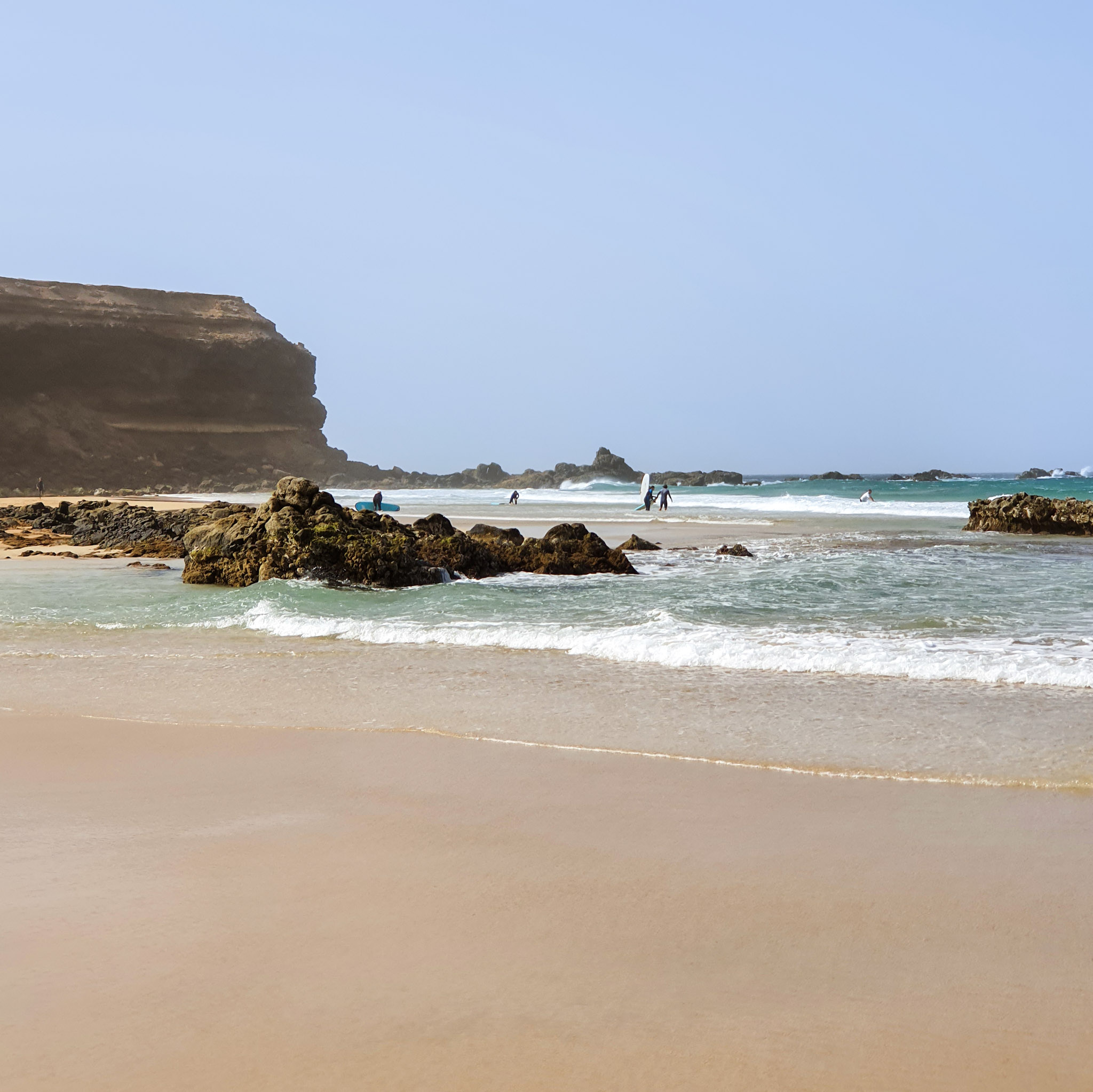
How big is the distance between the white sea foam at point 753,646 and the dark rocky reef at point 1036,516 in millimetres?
17005

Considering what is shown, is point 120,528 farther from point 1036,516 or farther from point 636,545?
point 1036,516

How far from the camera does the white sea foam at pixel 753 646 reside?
22.2ft

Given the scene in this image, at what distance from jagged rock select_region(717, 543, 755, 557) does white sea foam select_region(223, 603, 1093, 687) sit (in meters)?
7.53

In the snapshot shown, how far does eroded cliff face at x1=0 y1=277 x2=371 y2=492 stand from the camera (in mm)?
73188

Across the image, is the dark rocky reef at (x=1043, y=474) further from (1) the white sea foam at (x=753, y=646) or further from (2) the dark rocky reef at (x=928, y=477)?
(1) the white sea foam at (x=753, y=646)

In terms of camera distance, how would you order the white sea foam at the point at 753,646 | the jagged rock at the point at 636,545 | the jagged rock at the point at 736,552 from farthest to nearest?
the jagged rock at the point at 636,545
the jagged rock at the point at 736,552
the white sea foam at the point at 753,646

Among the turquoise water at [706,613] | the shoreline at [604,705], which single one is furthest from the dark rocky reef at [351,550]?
the shoreline at [604,705]

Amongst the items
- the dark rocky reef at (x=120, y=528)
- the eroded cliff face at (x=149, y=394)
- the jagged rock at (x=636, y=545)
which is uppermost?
the eroded cliff face at (x=149, y=394)

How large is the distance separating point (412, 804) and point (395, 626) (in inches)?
192

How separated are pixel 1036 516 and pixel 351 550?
17.6 metres

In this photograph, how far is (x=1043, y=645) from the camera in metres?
7.57

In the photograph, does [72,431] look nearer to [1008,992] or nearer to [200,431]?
[200,431]

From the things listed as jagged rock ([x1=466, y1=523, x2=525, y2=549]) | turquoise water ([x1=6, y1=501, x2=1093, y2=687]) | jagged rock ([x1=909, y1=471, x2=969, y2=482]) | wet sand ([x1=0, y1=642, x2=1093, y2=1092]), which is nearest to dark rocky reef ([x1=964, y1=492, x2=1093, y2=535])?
turquoise water ([x1=6, y1=501, x2=1093, y2=687])

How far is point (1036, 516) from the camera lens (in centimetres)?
2339
